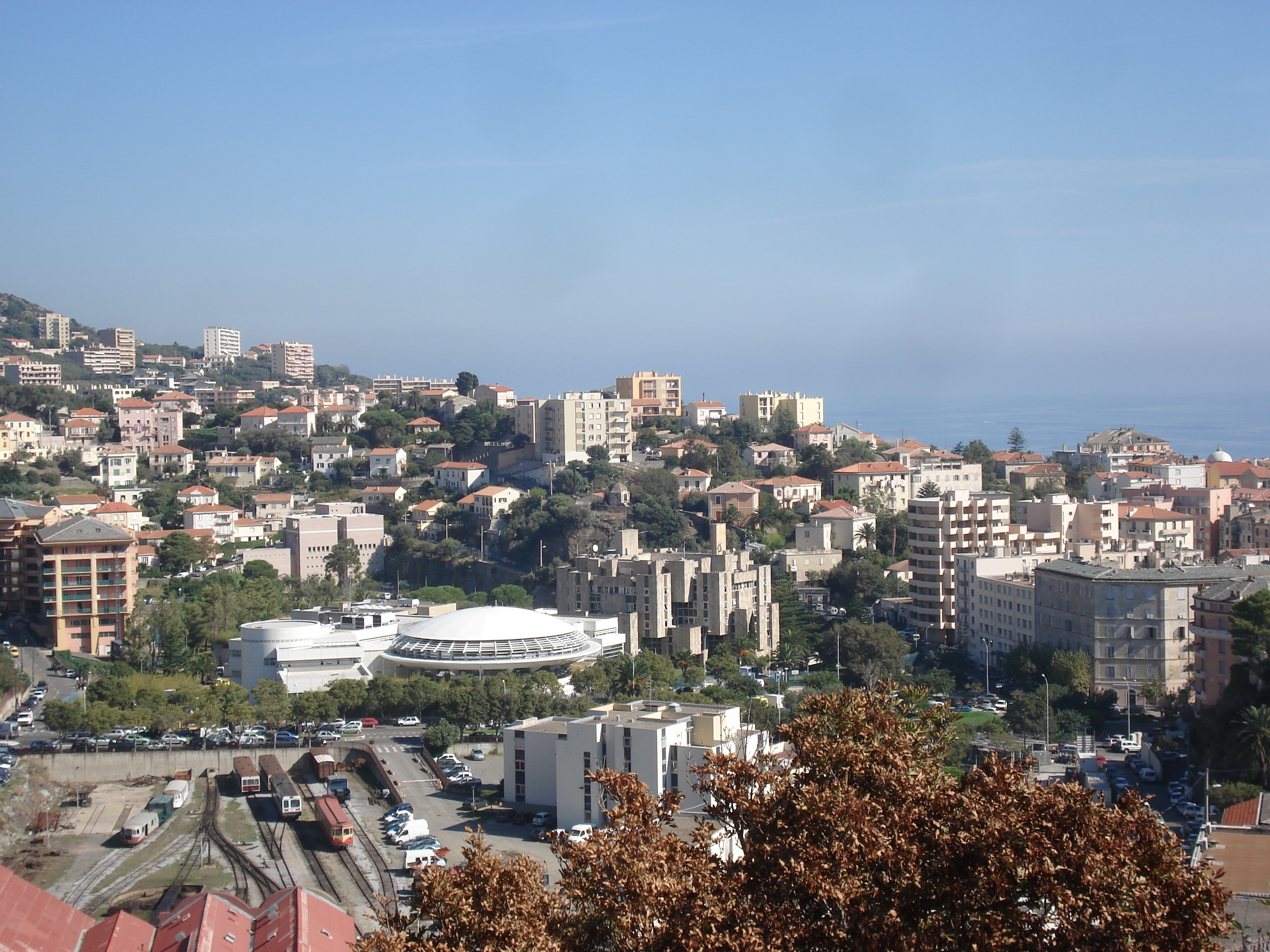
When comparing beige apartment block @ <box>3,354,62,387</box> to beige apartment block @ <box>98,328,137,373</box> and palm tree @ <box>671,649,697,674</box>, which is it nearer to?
beige apartment block @ <box>98,328,137,373</box>

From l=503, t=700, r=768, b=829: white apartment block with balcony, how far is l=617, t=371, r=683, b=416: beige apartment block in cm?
4420

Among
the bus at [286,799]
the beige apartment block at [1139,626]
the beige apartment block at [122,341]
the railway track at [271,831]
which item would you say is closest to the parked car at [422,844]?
the railway track at [271,831]

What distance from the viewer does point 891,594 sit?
141 ft

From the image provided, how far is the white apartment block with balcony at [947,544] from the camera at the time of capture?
1542 inches

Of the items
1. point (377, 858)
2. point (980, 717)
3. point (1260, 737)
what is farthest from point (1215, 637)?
point (377, 858)

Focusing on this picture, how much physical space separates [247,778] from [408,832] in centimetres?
526

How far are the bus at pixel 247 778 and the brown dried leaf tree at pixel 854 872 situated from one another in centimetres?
1859

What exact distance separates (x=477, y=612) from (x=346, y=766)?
8.36m

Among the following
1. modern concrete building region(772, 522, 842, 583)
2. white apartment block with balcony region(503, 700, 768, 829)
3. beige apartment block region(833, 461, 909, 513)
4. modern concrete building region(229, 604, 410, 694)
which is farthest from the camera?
beige apartment block region(833, 461, 909, 513)

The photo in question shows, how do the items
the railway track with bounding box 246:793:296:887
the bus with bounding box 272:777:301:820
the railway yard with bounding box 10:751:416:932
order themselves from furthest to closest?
the bus with bounding box 272:777:301:820 → the railway track with bounding box 246:793:296:887 → the railway yard with bounding box 10:751:416:932

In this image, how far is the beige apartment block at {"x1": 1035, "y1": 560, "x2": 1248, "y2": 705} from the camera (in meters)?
31.5

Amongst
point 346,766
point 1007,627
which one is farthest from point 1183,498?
point 346,766

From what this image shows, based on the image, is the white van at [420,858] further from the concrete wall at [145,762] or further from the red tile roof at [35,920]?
the concrete wall at [145,762]

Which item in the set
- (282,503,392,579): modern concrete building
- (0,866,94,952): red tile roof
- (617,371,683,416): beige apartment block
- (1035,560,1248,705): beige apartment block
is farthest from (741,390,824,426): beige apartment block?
(0,866,94,952): red tile roof
